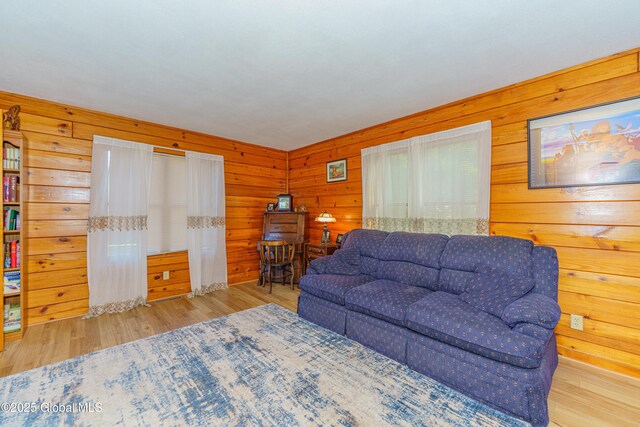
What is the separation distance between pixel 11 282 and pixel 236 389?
257cm

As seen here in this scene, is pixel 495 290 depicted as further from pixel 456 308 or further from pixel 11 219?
pixel 11 219

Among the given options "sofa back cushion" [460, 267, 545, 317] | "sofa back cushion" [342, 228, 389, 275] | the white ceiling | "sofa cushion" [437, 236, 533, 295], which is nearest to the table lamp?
"sofa back cushion" [342, 228, 389, 275]

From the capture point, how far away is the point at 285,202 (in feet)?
15.9

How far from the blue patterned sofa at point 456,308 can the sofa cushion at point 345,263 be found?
12mm

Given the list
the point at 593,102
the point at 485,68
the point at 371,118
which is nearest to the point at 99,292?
the point at 371,118

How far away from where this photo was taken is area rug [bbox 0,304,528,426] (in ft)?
5.16

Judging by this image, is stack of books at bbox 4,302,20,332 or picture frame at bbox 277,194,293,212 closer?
stack of books at bbox 4,302,20,332

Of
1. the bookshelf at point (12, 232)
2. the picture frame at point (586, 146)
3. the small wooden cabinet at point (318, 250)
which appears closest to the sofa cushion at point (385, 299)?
the small wooden cabinet at point (318, 250)

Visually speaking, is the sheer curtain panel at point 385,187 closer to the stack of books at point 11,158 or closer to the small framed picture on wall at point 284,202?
the small framed picture on wall at point 284,202

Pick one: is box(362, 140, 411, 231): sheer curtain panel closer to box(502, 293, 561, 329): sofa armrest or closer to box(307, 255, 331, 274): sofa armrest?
box(307, 255, 331, 274): sofa armrest

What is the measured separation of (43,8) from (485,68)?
124 inches

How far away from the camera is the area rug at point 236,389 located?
157cm

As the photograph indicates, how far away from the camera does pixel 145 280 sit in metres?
3.52

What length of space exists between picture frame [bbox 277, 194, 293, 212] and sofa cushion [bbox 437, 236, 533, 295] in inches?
114
